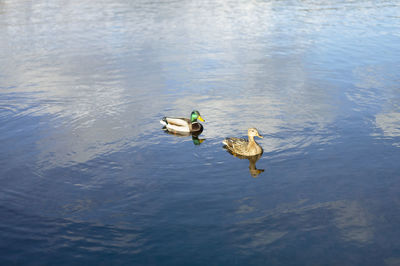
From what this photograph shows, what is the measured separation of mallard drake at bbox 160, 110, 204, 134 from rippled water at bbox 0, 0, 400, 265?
0.34m

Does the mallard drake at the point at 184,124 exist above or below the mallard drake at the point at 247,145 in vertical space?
above

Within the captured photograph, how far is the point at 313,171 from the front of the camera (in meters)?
13.0

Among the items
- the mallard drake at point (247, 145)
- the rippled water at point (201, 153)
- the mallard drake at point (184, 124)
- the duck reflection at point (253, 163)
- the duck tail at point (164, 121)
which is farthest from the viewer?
the duck tail at point (164, 121)

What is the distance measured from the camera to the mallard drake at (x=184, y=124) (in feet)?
52.0

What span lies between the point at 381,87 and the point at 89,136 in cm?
1175

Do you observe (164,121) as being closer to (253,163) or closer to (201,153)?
(201,153)

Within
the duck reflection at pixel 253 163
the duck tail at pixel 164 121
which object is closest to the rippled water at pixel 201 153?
the duck reflection at pixel 253 163

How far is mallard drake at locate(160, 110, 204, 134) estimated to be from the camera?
15844 mm

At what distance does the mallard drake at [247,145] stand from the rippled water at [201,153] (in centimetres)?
34

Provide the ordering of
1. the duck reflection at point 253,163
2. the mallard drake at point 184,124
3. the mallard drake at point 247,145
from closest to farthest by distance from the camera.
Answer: the duck reflection at point 253,163 < the mallard drake at point 247,145 < the mallard drake at point 184,124

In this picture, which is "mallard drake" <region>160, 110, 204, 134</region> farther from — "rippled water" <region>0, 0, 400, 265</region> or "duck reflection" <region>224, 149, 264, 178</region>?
"duck reflection" <region>224, 149, 264, 178</region>

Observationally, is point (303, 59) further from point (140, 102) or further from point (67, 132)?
point (67, 132)

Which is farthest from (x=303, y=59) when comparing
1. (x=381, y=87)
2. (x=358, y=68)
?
(x=381, y=87)

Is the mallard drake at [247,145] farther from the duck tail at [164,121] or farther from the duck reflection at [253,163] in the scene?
the duck tail at [164,121]
